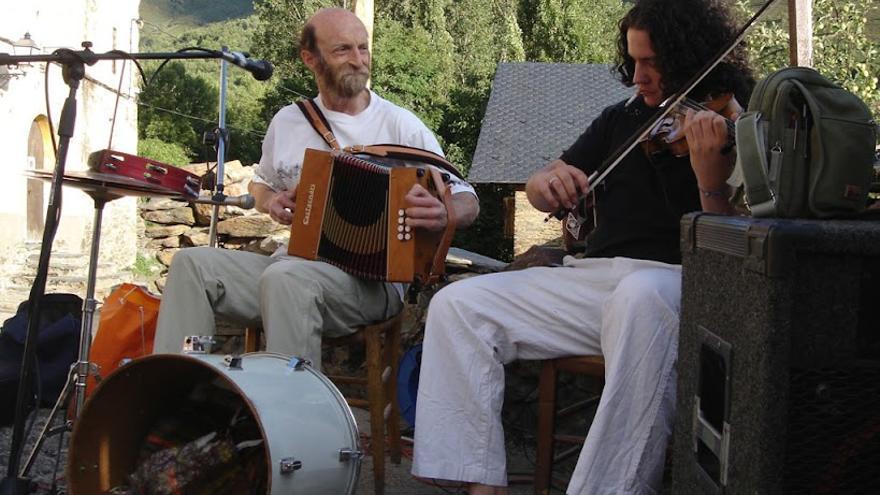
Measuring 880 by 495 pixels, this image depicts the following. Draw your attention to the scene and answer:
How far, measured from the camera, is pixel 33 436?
378cm

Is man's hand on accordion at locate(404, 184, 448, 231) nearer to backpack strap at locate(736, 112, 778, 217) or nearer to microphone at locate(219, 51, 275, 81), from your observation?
microphone at locate(219, 51, 275, 81)

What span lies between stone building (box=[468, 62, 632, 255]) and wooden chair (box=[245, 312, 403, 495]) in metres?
5.16

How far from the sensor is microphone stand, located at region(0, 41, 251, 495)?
2432 mm

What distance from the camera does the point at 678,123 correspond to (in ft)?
8.05

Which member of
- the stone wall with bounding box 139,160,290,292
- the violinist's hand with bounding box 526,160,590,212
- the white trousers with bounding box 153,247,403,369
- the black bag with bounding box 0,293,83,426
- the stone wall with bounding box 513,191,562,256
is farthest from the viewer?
the stone wall with bounding box 139,160,290,292

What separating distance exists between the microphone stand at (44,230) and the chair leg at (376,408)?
97 centimetres

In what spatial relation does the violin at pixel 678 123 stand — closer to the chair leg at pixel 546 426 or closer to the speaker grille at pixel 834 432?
the chair leg at pixel 546 426

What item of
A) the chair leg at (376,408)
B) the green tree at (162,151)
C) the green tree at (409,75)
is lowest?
the chair leg at (376,408)

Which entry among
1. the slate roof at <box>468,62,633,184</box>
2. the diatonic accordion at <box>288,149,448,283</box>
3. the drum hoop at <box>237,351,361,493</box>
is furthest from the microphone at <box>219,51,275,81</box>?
the slate roof at <box>468,62,633,184</box>

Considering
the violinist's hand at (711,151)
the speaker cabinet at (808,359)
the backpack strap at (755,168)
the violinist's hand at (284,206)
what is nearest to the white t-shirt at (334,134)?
the violinist's hand at (284,206)

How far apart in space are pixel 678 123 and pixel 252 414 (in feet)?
4.21

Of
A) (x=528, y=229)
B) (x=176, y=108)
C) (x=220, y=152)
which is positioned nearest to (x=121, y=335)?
(x=220, y=152)

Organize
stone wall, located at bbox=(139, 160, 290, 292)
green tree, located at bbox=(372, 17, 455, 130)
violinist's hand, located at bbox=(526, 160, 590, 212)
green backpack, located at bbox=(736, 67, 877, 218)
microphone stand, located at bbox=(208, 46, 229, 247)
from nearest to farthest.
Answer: green backpack, located at bbox=(736, 67, 877, 218), violinist's hand, located at bbox=(526, 160, 590, 212), microphone stand, located at bbox=(208, 46, 229, 247), stone wall, located at bbox=(139, 160, 290, 292), green tree, located at bbox=(372, 17, 455, 130)

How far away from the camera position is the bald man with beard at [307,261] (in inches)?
110
